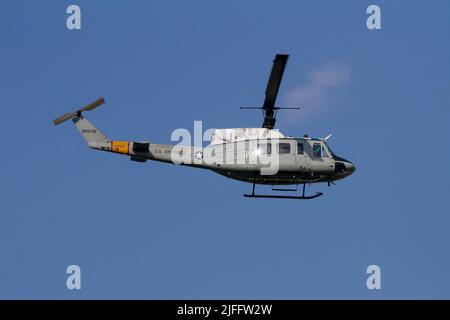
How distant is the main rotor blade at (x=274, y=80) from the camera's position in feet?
85.5

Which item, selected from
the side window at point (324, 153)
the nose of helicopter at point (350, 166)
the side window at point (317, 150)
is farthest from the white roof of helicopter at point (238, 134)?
the nose of helicopter at point (350, 166)

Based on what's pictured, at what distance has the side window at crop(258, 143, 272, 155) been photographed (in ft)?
89.1

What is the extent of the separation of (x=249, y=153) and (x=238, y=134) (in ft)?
2.56

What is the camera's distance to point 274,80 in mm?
26781

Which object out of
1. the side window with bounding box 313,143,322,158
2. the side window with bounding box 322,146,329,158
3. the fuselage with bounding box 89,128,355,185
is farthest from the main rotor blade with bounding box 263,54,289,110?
the side window with bounding box 322,146,329,158

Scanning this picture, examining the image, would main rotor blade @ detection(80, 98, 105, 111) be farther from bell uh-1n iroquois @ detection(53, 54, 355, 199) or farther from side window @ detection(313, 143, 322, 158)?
side window @ detection(313, 143, 322, 158)

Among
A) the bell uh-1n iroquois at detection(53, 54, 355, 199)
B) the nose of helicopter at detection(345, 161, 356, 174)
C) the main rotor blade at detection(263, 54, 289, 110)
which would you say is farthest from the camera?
the nose of helicopter at detection(345, 161, 356, 174)

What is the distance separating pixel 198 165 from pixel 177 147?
0.82 meters

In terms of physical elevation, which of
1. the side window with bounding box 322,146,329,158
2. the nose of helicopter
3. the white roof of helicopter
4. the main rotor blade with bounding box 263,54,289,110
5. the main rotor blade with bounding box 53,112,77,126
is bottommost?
the nose of helicopter

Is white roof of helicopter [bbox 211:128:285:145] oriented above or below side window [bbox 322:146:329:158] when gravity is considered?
above

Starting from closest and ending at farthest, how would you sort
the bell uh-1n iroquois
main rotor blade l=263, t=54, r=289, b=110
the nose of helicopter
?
main rotor blade l=263, t=54, r=289, b=110
the bell uh-1n iroquois
the nose of helicopter
